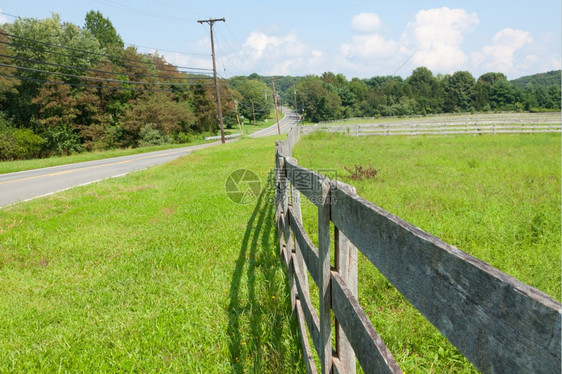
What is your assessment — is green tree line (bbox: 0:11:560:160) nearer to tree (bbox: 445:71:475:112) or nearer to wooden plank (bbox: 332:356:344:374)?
tree (bbox: 445:71:475:112)

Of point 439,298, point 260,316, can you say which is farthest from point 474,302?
point 260,316

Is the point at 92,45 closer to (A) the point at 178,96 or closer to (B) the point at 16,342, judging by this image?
(A) the point at 178,96

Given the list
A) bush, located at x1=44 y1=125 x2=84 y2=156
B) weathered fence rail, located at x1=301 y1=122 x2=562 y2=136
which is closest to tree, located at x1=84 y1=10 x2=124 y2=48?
bush, located at x1=44 y1=125 x2=84 y2=156

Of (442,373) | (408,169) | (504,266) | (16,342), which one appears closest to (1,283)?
(16,342)

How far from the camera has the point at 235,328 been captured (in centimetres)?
328

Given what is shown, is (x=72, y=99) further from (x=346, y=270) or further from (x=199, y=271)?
(x=346, y=270)

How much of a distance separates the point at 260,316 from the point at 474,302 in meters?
3.00

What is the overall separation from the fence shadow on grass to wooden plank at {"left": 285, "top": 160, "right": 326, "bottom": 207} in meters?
1.39

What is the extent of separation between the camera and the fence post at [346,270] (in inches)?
63.5

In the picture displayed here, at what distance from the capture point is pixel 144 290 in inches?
166

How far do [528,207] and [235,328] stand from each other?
561cm

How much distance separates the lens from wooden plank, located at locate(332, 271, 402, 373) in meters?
1.12

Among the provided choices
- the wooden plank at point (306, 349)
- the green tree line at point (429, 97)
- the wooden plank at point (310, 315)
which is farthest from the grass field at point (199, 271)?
the green tree line at point (429, 97)

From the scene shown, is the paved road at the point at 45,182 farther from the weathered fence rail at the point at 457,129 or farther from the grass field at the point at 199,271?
the weathered fence rail at the point at 457,129
